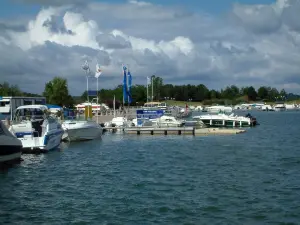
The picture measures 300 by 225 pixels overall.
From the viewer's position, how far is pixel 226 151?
153 feet

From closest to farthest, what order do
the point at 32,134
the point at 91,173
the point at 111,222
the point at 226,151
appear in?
the point at 111,222 < the point at 91,173 < the point at 32,134 < the point at 226,151

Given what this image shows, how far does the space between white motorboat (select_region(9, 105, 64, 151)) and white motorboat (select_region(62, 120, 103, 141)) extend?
6473 millimetres

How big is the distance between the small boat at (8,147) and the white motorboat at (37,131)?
5.14 meters

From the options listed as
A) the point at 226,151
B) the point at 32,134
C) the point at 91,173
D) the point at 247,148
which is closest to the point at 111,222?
the point at 91,173

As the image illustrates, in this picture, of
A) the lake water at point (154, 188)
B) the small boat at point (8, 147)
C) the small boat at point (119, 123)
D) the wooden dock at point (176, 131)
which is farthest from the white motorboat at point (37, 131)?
the small boat at point (119, 123)

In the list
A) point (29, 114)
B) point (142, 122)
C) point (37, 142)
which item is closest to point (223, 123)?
point (142, 122)

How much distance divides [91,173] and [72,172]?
1449 mm

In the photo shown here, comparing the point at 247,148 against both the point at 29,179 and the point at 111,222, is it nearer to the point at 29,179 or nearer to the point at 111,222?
the point at 29,179

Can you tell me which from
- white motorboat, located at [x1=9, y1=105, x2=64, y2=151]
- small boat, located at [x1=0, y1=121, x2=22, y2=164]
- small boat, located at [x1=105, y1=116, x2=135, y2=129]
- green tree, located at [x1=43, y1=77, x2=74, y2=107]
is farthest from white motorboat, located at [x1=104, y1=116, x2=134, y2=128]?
green tree, located at [x1=43, y1=77, x2=74, y2=107]

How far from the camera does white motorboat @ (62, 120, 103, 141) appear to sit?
185ft

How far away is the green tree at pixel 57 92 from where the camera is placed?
443 ft

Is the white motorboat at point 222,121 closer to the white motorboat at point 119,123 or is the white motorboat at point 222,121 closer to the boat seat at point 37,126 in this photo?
the white motorboat at point 119,123

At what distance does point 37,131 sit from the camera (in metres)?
44.6

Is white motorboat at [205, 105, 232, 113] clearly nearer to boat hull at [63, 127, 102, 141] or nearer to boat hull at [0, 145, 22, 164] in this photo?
boat hull at [63, 127, 102, 141]
